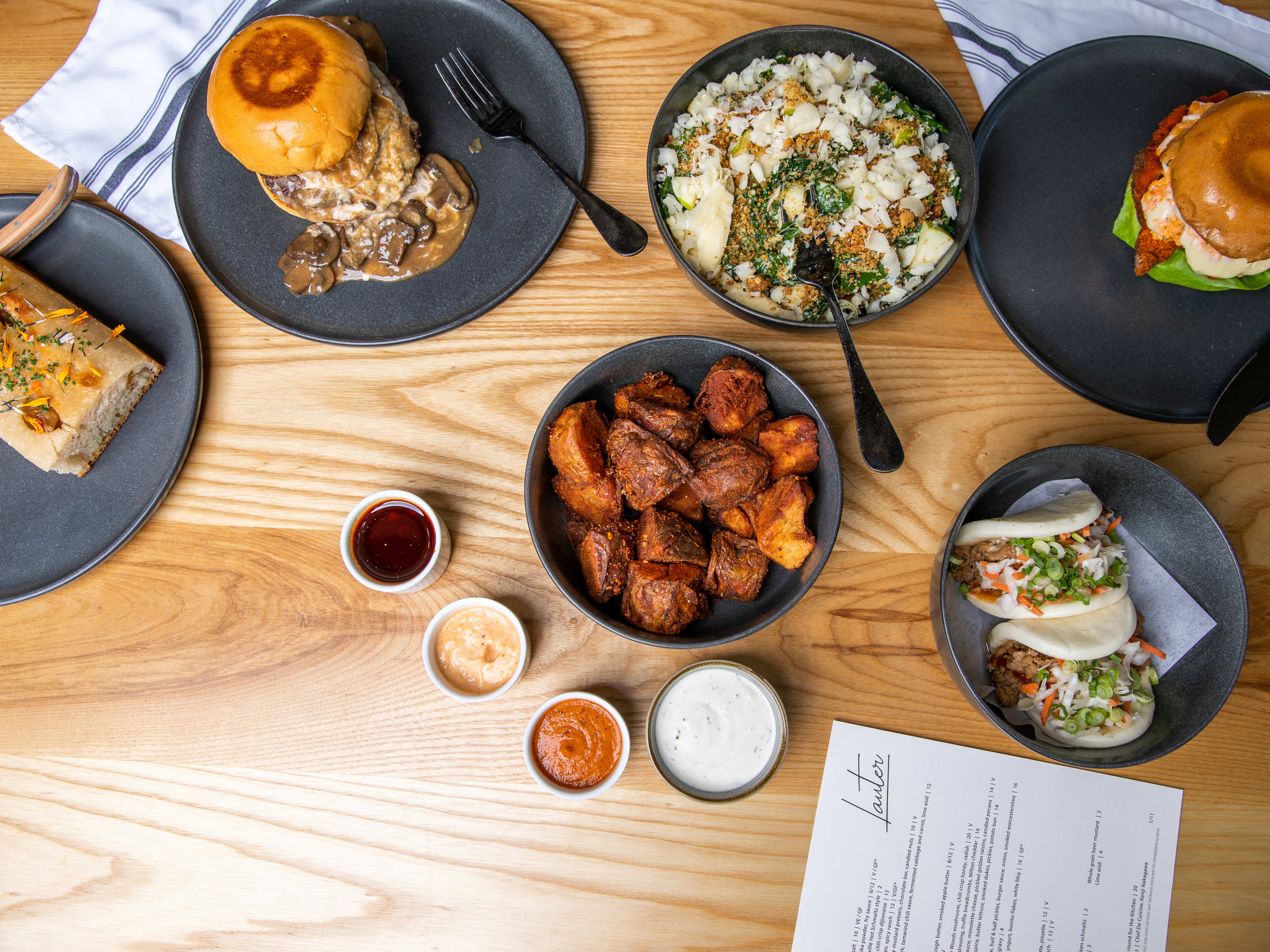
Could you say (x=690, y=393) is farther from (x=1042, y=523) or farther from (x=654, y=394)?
(x=1042, y=523)

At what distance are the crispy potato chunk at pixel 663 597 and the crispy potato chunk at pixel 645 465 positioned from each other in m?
0.18

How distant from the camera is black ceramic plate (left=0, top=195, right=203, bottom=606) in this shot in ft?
6.56

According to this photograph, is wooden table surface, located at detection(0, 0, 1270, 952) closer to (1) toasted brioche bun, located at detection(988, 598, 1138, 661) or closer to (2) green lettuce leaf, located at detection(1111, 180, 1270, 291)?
(1) toasted brioche bun, located at detection(988, 598, 1138, 661)

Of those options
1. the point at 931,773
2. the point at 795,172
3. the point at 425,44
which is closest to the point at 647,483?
the point at 795,172

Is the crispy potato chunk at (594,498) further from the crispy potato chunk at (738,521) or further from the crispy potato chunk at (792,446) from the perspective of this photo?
the crispy potato chunk at (792,446)

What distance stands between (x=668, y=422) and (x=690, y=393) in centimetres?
21

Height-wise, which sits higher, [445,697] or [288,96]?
[288,96]

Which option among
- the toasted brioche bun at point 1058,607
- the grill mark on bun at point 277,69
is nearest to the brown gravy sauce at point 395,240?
the grill mark on bun at point 277,69

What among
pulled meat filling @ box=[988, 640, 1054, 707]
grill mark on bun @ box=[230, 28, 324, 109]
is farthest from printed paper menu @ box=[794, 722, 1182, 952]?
grill mark on bun @ box=[230, 28, 324, 109]

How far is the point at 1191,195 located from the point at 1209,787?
1619 mm

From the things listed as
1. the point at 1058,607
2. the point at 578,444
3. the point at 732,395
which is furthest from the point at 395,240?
the point at 1058,607

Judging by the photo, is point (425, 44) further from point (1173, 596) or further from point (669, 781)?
point (1173, 596)

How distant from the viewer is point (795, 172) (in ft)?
6.20

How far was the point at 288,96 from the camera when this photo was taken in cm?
179
